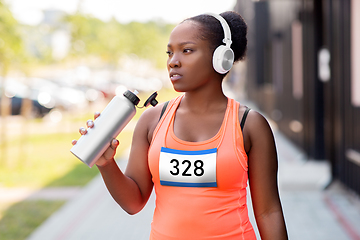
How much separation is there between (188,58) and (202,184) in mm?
483

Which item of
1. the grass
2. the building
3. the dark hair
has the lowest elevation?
the grass

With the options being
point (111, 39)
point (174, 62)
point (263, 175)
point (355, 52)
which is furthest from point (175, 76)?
point (111, 39)

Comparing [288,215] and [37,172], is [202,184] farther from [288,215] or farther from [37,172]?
[37,172]

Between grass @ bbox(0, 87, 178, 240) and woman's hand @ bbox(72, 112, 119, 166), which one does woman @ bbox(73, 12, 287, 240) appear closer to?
woman's hand @ bbox(72, 112, 119, 166)

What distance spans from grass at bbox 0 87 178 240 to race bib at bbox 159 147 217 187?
3717 mm

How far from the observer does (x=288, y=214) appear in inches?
214

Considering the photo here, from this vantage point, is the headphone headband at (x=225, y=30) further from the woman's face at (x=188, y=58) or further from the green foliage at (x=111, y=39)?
the green foliage at (x=111, y=39)

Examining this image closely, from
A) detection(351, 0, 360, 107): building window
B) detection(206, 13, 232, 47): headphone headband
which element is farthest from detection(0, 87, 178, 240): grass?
detection(351, 0, 360, 107): building window

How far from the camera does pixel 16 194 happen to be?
6656 millimetres

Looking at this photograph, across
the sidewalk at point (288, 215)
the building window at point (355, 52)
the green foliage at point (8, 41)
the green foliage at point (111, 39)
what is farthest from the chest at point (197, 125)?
the green foliage at point (111, 39)

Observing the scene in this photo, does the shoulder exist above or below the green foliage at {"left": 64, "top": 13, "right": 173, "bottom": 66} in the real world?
below

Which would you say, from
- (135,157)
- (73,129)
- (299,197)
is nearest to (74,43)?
(73,129)

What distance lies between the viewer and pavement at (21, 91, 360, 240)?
4.87 metres

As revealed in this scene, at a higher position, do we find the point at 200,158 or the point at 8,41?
the point at 8,41
